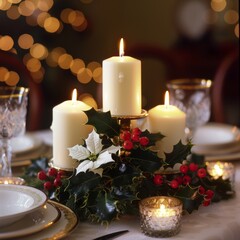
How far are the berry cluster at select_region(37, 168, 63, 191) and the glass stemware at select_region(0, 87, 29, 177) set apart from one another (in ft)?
0.56

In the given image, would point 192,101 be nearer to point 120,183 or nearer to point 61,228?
point 120,183

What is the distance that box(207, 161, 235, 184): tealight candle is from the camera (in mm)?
1339

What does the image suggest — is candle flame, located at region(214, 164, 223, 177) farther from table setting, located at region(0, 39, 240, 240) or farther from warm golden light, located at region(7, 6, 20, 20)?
warm golden light, located at region(7, 6, 20, 20)

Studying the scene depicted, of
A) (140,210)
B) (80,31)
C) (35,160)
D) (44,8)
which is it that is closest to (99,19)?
(80,31)

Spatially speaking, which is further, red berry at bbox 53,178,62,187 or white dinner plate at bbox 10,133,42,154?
white dinner plate at bbox 10,133,42,154

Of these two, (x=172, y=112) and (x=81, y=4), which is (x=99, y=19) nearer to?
(x=81, y=4)

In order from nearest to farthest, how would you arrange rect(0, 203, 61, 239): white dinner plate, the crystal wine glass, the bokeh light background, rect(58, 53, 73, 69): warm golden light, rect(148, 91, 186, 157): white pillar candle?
rect(0, 203, 61, 239): white dinner plate
rect(148, 91, 186, 157): white pillar candle
the crystal wine glass
the bokeh light background
rect(58, 53, 73, 69): warm golden light

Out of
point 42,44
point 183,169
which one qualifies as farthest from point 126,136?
point 42,44

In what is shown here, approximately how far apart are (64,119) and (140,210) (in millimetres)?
213

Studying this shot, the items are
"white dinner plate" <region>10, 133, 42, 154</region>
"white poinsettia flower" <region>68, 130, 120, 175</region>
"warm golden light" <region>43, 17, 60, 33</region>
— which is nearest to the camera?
"white poinsettia flower" <region>68, 130, 120, 175</region>

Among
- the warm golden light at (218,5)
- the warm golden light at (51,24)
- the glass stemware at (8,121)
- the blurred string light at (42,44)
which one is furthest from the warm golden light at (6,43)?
the glass stemware at (8,121)

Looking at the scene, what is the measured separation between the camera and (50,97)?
14.2ft

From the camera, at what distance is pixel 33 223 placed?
3.44 feet

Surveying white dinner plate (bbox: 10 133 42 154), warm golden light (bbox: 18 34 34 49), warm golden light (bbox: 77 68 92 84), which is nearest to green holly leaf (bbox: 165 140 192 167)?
white dinner plate (bbox: 10 133 42 154)
